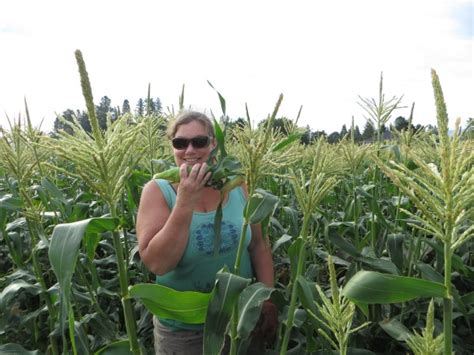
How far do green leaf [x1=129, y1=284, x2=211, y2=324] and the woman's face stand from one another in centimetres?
105

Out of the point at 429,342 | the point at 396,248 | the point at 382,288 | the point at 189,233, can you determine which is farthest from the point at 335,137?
the point at 429,342

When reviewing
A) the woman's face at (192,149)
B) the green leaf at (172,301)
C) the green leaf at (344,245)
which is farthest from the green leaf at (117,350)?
the green leaf at (344,245)

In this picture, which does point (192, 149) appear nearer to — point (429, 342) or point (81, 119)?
point (429, 342)

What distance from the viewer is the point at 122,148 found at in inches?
64.9

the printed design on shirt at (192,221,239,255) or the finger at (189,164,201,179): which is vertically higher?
the finger at (189,164,201,179)

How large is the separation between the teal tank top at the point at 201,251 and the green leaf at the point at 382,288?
135 centimetres

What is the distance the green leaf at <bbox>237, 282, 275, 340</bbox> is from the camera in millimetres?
2023

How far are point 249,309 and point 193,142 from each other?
1.16 metres

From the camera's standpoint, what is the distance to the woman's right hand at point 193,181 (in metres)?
2.29

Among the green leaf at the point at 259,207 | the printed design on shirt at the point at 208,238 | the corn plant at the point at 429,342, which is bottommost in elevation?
the printed design on shirt at the point at 208,238

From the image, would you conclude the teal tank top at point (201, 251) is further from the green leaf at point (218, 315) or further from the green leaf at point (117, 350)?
the green leaf at point (218, 315)

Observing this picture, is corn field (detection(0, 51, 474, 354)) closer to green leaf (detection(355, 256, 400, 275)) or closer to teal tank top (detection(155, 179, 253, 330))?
green leaf (detection(355, 256, 400, 275))

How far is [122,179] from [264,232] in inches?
61.7

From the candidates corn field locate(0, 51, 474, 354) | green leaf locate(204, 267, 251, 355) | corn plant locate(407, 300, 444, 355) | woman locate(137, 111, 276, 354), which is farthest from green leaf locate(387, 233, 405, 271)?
corn plant locate(407, 300, 444, 355)
